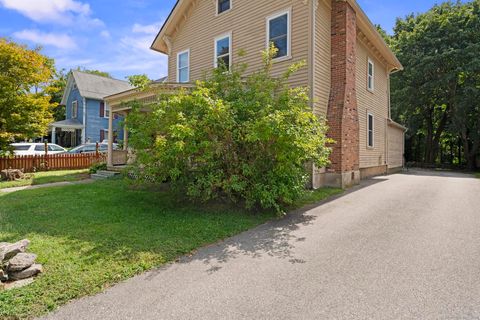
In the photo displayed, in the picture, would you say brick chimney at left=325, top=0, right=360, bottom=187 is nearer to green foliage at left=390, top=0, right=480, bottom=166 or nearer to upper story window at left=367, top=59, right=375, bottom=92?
upper story window at left=367, top=59, right=375, bottom=92

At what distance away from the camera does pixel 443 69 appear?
2055cm

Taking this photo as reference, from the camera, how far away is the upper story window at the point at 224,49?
38.8ft

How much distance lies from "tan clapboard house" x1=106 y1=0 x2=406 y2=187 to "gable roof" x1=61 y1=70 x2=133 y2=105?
47.8 feet

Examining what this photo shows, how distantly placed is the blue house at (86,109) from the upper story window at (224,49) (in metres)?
15.7

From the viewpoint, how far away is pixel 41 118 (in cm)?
1361

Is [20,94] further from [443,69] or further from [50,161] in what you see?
[443,69]

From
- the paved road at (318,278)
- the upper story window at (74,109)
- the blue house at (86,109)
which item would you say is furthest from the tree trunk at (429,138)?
the upper story window at (74,109)

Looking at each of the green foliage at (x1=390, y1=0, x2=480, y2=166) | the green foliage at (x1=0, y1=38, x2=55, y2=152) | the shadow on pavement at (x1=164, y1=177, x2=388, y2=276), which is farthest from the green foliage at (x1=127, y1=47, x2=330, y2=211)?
the green foliage at (x1=390, y1=0, x2=480, y2=166)

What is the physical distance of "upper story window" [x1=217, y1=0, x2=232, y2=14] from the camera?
12.0 meters

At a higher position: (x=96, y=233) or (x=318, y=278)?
(x=96, y=233)

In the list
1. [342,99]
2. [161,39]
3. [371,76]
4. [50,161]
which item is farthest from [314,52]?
[50,161]

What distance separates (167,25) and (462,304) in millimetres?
15120

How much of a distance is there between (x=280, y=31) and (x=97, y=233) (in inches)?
357

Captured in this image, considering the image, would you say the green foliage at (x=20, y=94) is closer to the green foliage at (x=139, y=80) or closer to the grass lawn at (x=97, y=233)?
the grass lawn at (x=97, y=233)
